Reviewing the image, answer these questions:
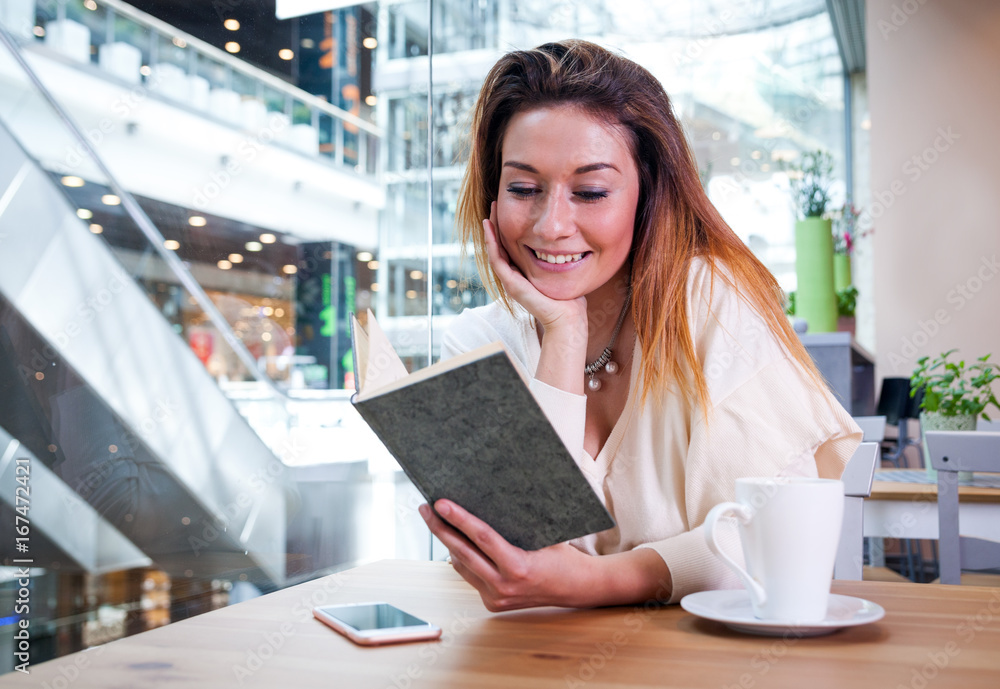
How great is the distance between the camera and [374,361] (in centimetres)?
70

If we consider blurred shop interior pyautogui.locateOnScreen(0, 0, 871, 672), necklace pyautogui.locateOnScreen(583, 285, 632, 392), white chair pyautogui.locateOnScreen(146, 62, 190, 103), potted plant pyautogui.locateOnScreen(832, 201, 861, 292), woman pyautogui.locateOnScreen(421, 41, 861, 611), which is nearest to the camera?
woman pyautogui.locateOnScreen(421, 41, 861, 611)

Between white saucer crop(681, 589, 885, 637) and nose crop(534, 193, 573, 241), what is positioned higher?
nose crop(534, 193, 573, 241)

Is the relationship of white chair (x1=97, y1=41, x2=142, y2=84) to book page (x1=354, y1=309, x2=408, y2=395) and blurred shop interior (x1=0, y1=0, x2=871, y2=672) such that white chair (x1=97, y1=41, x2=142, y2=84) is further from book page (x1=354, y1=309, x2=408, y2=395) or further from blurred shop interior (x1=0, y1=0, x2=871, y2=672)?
book page (x1=354, y1=309, x2=408, y2=395)

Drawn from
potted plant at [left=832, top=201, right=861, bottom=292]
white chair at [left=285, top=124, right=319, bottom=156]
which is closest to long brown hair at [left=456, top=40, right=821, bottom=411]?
white chair at [left=285, top=124, right=319, bottom=156]

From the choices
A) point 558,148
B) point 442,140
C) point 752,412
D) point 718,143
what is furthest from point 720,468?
point 718,143

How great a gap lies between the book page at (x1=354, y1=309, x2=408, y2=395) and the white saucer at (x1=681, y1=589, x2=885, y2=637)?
33 centimetres

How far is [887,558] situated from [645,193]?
374 centimetres

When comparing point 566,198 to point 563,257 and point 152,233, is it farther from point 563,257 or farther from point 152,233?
point 152,233

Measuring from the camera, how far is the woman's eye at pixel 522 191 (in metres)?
1.17

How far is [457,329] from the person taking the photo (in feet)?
4.52

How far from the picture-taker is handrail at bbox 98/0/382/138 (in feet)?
6.48

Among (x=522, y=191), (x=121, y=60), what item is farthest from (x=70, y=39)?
(x=522, y=191)

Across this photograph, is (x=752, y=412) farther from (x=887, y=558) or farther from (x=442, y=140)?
(x=887, y=558)

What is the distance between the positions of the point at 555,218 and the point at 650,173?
0.22 metres
